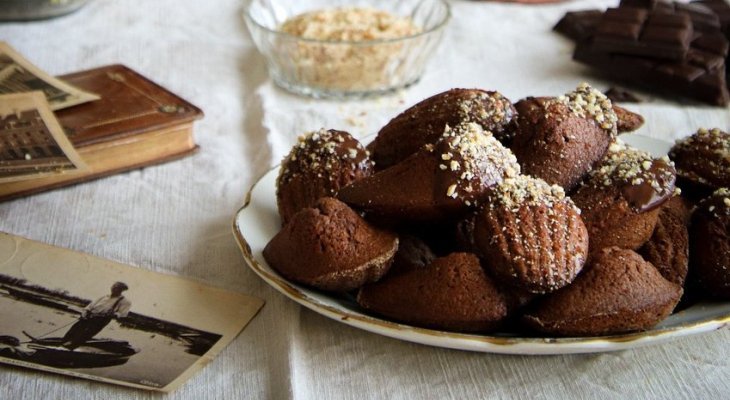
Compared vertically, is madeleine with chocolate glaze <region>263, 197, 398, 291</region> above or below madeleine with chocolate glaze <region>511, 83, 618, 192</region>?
below

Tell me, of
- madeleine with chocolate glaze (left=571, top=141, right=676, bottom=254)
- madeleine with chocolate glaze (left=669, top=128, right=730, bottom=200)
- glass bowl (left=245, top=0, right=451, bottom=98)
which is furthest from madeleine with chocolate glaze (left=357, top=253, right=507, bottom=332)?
glass bowl (left=245, top=0, right=451, bottom=98)

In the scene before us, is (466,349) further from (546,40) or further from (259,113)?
(546,40)

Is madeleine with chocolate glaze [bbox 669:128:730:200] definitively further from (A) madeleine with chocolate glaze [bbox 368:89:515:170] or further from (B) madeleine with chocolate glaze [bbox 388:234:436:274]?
(B) madeleine with chocolate glaze [bbox 388:234:436:274]

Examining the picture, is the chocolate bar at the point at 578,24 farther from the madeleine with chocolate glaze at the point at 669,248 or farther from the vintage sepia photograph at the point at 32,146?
the vintage sepia photograph at the point at 32,146

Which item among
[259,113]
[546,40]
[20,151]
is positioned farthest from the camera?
[546,40]

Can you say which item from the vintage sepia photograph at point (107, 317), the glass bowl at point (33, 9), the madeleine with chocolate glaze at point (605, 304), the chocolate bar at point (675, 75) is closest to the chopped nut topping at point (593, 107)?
the madeleine with chocolate glaze at point (605, 304)

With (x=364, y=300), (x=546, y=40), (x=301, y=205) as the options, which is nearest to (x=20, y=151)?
(x=301, y=205)
